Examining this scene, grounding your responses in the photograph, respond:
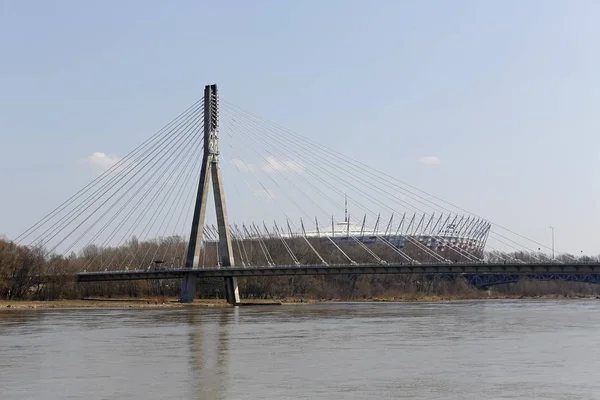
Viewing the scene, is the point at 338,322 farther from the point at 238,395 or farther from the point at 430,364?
the point at 238,395

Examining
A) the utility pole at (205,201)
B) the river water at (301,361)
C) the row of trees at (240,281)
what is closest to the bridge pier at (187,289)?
the utility pole at (205,201)

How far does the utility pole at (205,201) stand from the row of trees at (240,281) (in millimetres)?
8347

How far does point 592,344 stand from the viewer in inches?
1455

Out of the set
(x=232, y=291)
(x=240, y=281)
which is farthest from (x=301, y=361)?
(x=240, y=281)

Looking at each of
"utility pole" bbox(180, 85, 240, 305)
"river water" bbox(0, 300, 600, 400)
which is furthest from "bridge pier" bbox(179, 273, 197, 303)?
"river water" bbox(0, 300, 600, 400)

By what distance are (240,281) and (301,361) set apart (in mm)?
73198

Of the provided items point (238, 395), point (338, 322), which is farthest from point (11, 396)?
point (338, 322)

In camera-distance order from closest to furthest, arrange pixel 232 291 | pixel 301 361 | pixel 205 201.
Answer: pixel 301 361
pixel 205 201
pixel 232 291

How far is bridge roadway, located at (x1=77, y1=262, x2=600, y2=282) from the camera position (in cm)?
7969

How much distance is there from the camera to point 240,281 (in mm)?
104125

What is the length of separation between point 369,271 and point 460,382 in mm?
58369

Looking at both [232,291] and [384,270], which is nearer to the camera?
[384,270]

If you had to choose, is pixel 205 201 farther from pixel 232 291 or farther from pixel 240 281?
pixel 240 281

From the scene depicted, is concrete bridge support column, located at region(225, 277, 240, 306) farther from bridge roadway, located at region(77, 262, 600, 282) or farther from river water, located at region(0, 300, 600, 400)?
river water, located at region(0, 300, 600, 400)
